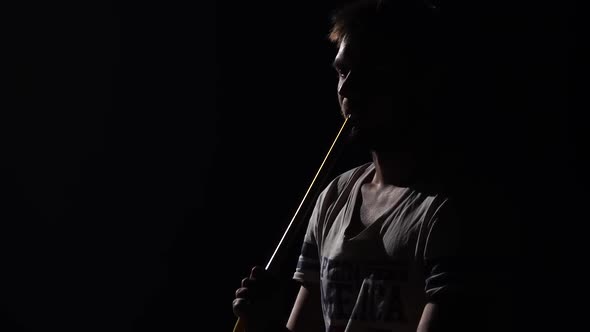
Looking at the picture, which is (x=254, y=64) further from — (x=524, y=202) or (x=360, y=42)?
(x=524, y=202)

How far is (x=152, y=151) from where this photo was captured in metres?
1.70

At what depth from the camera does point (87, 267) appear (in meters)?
1.71

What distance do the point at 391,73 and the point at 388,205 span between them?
0.61 feet

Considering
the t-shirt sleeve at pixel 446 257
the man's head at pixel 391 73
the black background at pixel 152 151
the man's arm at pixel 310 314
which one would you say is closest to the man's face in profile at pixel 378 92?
the man's head at pixel 391 73

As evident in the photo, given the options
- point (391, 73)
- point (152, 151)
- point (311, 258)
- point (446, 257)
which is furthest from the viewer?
point (152, 151)

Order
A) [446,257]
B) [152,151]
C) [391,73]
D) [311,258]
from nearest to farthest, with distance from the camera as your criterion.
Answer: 1. [446,257]
2. [391,73]
3. [311,258]
4. [152,151]

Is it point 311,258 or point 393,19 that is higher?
point 393,19

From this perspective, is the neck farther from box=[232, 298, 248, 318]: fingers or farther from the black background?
the black background

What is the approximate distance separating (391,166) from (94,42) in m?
0.87

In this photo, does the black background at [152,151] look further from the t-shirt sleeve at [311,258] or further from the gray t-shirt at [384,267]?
the gray t-shirt at [384,267]

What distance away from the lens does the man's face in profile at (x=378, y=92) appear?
43.3 inches

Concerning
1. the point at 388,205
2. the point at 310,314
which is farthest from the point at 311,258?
the point at 388,205

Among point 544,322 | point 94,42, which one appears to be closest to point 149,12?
point 94,42

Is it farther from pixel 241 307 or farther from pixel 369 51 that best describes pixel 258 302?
pixel 369 51
